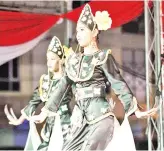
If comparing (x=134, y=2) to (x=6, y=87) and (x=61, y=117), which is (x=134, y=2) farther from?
(x=6, y=87)

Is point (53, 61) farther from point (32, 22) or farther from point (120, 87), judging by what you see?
point (120, 87)

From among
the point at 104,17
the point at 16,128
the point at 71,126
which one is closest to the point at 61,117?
the point at 71,126

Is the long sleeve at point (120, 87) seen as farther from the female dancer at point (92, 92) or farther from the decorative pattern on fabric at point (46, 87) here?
the decorative pattern on fabric at point (46, 87)

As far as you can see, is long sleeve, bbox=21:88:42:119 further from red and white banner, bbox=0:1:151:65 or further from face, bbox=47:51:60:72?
red and white banner, bbox=0:1:151:65

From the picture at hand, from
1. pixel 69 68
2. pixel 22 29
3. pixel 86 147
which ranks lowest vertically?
pixel 86 147

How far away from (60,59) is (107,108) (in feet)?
2.43

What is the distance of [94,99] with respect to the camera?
377 centimetres

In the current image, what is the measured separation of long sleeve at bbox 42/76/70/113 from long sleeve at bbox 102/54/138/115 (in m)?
0.35

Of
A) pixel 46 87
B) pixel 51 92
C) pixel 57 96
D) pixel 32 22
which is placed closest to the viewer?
pixel 57 96

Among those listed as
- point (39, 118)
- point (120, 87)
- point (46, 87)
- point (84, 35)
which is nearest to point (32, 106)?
point (46, 87)

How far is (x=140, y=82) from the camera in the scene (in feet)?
23.0

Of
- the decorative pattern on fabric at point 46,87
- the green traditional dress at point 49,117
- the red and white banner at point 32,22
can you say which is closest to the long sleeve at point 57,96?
the green traditional dress at point 49,117

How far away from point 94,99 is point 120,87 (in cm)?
22

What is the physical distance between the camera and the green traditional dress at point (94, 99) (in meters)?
3.70
